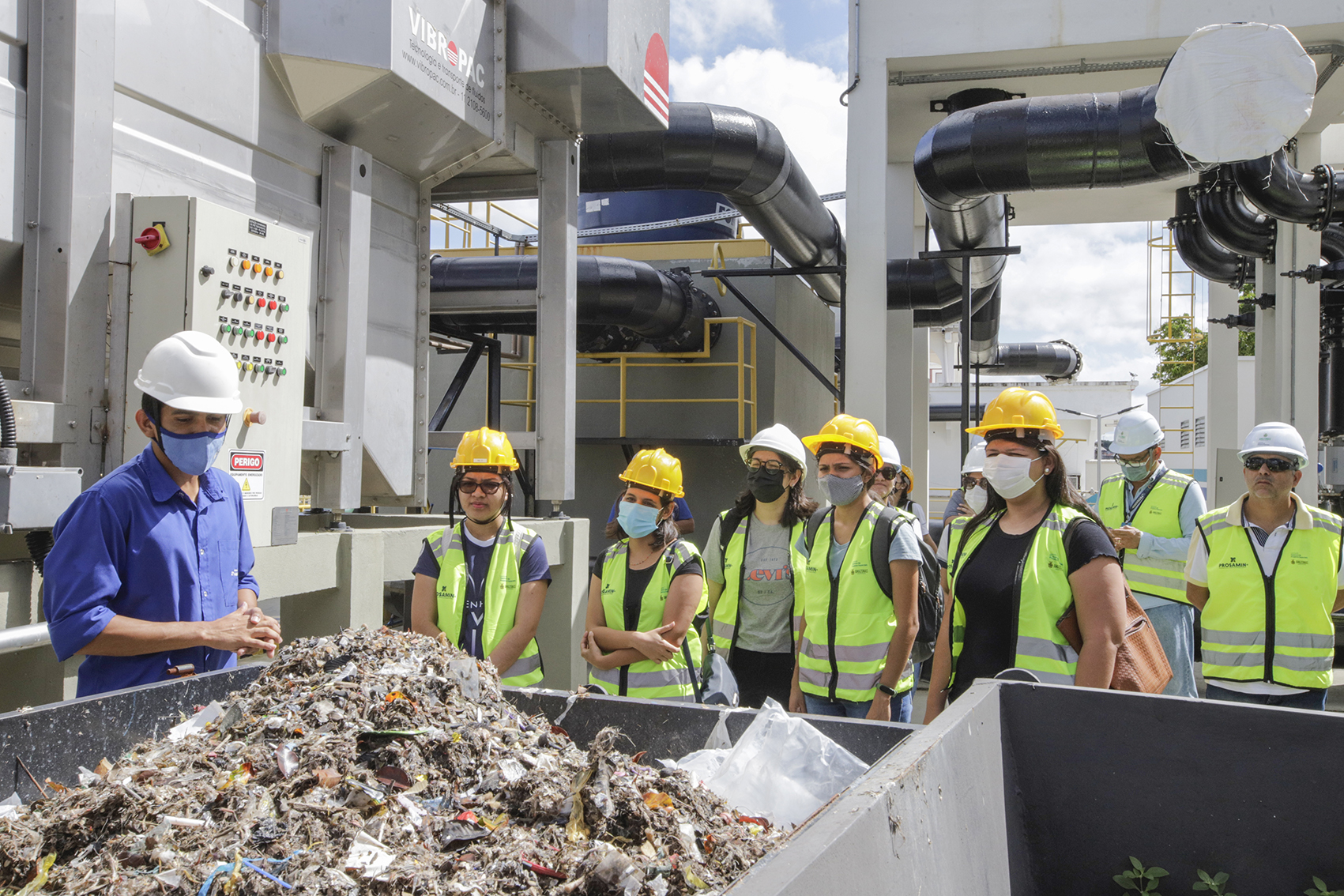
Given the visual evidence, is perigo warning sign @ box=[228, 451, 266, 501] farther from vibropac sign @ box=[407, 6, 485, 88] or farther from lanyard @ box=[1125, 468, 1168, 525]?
lanyard @ box=[1125, 468, 1168, 525]

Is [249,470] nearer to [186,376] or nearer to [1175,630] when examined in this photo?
[186,376]

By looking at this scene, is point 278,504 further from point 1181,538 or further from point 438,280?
point 438,280

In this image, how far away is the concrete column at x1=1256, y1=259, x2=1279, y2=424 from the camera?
9398 millimetres

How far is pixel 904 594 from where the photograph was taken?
3.40 metres

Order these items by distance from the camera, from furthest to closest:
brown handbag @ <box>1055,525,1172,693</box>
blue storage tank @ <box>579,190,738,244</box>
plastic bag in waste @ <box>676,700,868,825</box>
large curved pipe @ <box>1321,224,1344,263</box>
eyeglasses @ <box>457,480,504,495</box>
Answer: blue storage tank @ <box>579,190,738,244</box>, large curved pipe @ <box>1321,224,1344,263</box>, eyeglasses @ <box>457,480,504,495</box>, brown handbag @ <box>1055,525,1172,693</box>, plastic bag in waste @ <box>676,700,868,825</box>

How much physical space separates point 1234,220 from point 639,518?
26.0ft

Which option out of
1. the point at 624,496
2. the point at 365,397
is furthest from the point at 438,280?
the point at 624,496

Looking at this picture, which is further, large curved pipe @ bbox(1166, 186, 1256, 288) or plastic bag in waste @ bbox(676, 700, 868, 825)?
large curved pipe @ bbox(1166, 186, 1256, 288)

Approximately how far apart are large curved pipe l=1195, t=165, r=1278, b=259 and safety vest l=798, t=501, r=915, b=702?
286 inches

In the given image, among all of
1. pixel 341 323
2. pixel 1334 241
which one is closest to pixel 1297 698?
pixel 341 323

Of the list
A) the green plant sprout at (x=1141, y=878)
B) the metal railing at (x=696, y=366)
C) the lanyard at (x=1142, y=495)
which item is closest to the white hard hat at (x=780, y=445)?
the green plant sprout at (x=1141, y=878)

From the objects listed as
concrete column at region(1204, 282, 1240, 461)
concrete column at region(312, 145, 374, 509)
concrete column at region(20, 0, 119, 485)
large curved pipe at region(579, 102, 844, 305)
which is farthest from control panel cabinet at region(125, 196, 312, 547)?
concrete column at region(1204, 282, 1240, 461)

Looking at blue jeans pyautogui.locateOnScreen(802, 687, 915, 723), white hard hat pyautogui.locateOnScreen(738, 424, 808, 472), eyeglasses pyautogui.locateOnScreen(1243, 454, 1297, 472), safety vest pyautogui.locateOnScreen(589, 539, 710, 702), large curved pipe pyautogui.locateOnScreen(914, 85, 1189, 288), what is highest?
large curved pipe pyautogui.locateOnScreen(914, 85, 1189, 288)

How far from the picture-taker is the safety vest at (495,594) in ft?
11.5
